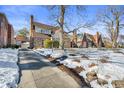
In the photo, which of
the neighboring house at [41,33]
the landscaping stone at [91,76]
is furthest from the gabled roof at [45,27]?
the landscaping stone at [91,76]

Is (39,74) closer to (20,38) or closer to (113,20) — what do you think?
(20,38)

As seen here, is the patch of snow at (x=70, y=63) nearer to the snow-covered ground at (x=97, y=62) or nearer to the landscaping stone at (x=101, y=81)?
the snow-covered ground at (x=97, y=62)

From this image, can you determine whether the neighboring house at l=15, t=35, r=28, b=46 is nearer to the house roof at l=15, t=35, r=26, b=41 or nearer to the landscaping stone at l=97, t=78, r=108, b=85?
the house roof at l=15, t=35, r=26, b=41

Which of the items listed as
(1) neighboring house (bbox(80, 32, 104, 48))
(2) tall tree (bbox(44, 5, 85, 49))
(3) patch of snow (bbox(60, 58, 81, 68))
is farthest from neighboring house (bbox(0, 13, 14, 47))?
(1) neighboring house (bbox(80, 32, 104, 48))
